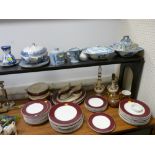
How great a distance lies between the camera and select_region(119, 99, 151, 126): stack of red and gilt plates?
34.9 inches

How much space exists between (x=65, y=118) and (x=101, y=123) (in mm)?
195

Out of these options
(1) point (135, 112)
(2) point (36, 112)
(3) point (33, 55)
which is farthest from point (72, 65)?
(1) point (135, 112)

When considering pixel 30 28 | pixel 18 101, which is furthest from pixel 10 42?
pixel 18 101

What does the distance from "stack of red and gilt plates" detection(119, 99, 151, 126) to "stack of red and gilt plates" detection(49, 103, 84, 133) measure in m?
0.24

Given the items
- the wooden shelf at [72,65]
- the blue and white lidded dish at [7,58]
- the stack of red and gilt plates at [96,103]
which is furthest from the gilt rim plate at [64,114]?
the blue and white lidded dish at [7,58]

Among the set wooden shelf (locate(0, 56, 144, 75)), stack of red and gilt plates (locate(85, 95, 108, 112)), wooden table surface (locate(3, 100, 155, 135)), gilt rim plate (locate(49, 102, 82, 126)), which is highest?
wooden shelf (locate(0, 56, 144, 75))

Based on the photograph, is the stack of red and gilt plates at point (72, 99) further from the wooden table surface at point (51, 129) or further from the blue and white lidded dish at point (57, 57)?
the blue and white lidded dish at point (57, 57)

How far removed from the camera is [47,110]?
94 centimetres

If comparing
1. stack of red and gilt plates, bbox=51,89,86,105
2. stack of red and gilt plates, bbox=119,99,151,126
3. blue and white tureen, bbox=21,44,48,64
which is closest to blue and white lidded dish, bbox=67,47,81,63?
blue and white tureen, bbox=21,44,48,64

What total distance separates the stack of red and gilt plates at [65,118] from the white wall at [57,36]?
11.3 inches

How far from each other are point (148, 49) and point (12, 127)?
0.84 m

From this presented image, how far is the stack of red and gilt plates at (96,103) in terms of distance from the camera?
1003 millimetres

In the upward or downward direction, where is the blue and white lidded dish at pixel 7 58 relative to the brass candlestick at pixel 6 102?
upward

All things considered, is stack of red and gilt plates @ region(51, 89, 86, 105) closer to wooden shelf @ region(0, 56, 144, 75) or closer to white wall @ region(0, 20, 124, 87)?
white wall @ region(0, 20, 124, 87)
